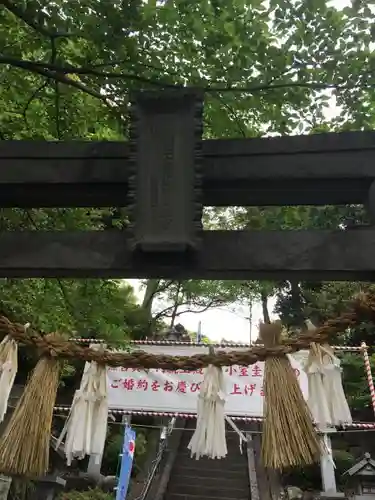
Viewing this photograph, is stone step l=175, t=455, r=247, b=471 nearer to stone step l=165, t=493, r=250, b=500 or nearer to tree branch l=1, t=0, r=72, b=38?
stone step l=165, t=493, r=250, b=500

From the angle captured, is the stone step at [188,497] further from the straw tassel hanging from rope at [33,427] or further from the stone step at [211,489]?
the straw tassel hanging from rope at [33,427]

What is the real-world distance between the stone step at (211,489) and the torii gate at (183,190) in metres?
10.2

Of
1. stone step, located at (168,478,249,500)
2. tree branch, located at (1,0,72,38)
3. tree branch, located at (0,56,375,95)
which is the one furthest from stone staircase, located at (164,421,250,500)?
tree branch, located at (1,0,72,38)

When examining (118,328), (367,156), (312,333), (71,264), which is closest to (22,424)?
(71,264)

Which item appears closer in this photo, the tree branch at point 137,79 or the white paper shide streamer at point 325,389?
the white paper shide streamer at point 325,389

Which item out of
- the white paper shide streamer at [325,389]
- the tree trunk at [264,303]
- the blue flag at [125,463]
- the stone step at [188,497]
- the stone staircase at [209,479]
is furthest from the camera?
the tree trunk at [264,303]

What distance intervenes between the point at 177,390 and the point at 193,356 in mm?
5524

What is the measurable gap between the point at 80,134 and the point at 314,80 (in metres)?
2.11

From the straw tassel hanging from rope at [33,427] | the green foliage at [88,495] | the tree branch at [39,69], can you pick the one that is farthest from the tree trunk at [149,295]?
the straw tassel hanging from rope at [33,427]

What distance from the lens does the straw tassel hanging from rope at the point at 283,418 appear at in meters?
2.07

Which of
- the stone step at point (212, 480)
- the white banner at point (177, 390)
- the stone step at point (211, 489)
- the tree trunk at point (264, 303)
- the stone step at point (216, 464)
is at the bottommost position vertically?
the stone step at point (211, 489)

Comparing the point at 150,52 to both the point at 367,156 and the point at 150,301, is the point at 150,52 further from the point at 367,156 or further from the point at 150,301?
the point at 150,301

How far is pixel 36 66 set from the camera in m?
3.47

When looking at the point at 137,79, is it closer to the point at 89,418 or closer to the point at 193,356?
the point at 193,356
